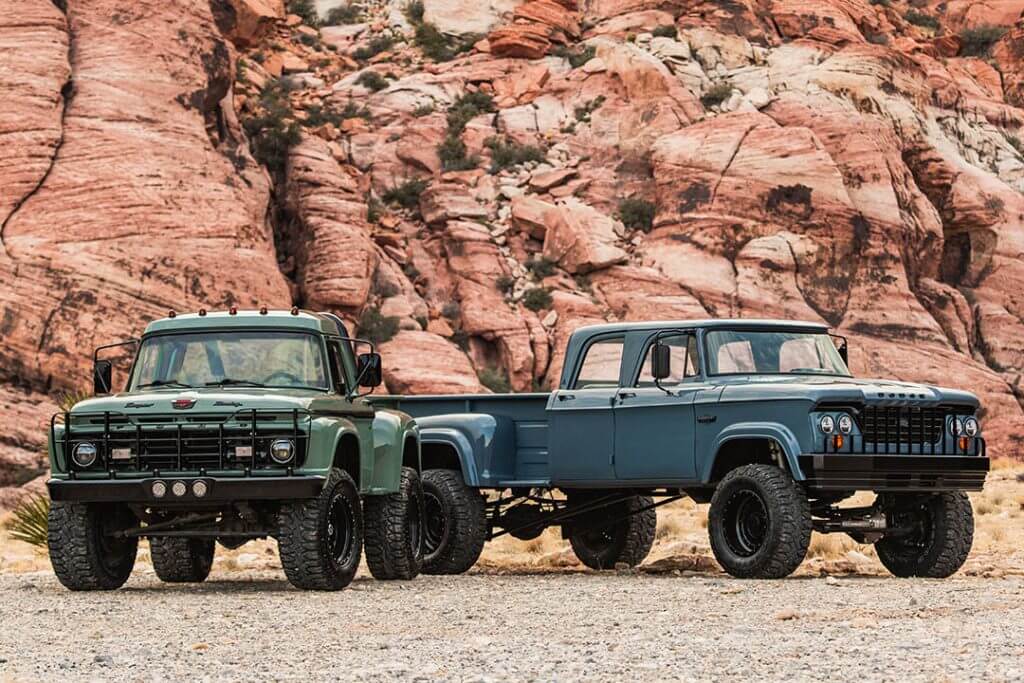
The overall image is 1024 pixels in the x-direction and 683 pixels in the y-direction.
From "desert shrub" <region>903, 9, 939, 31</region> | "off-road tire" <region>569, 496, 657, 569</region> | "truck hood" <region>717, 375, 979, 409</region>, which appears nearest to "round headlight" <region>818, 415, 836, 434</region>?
"truck hood" <region>717, 375, 979, 409</region>

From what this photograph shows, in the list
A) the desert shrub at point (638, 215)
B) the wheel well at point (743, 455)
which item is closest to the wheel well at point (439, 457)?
the wheel well at point (743, 455)

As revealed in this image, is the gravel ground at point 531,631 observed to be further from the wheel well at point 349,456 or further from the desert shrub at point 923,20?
the desert shrub at point 923,20

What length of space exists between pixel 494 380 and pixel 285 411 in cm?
3107

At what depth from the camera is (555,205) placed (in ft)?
168

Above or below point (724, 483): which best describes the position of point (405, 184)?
above

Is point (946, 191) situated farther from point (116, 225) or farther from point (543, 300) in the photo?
point (116, 225)

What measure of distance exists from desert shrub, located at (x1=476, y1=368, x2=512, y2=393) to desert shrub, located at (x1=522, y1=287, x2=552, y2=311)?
2.63m

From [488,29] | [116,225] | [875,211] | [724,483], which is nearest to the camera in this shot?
[724,483]

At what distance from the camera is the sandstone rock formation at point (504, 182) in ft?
125

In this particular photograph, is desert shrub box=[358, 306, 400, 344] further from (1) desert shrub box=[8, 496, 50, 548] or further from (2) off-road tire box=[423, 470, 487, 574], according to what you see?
(2) off-road tire box=[423, 470, 487, 574]

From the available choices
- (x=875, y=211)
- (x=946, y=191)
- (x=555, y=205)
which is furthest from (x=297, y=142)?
(x=946, y=191)

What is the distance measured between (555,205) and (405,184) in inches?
203

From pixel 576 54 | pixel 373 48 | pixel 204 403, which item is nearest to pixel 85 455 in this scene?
pixel 204 403

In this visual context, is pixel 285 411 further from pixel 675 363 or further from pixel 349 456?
pixel 675 363
